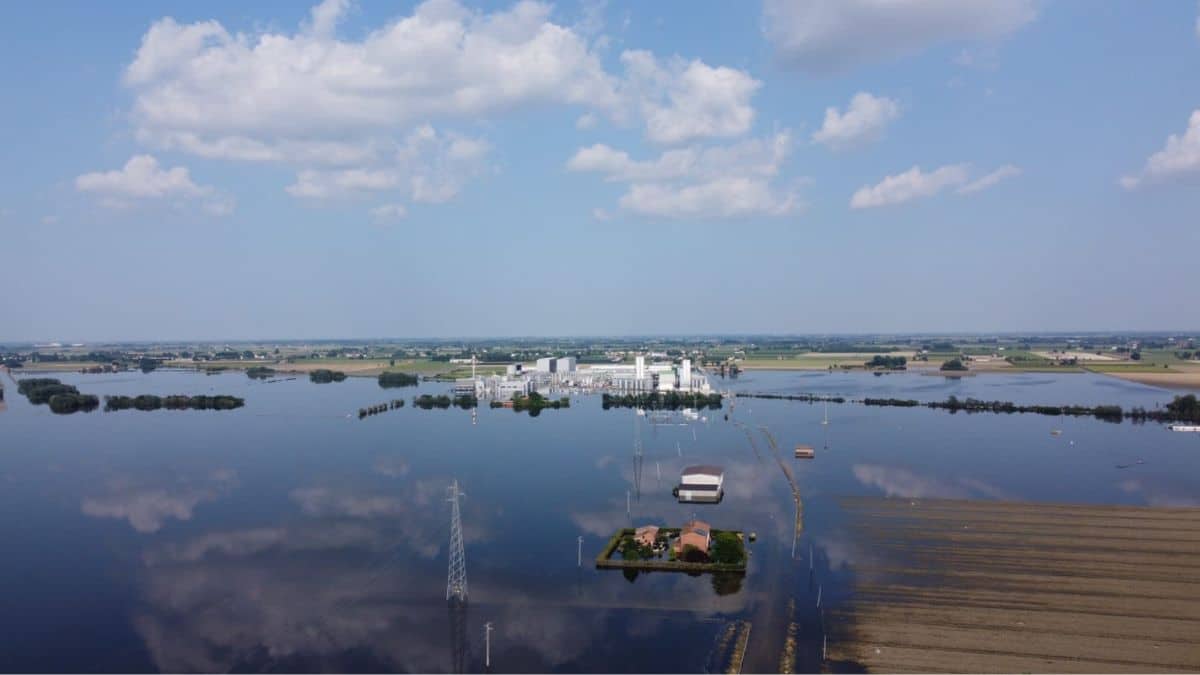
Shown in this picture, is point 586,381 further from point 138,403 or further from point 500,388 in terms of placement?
point 138,403

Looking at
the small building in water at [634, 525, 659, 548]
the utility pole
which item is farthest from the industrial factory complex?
the utility pole

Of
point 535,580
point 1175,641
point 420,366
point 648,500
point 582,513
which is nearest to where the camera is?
point 1175,641

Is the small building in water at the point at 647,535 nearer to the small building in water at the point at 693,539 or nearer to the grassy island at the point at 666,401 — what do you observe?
the small building in water at the point at 693,539

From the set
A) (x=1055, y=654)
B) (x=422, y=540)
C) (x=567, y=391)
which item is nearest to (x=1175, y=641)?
(x=1055, y=654)

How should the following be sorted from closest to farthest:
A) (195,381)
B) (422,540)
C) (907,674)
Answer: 1. (907,674)
2. (422,540)
3. (195,381)

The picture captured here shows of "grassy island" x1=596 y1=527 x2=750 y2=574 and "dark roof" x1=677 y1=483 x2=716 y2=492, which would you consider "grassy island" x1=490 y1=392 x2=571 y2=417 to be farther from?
"grassy island" x1=596 y1=527 x2=750 y2=574

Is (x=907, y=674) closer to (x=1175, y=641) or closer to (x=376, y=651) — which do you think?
(x=1175, y=641)

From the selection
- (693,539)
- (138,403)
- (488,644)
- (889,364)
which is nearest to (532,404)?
(138,403)
